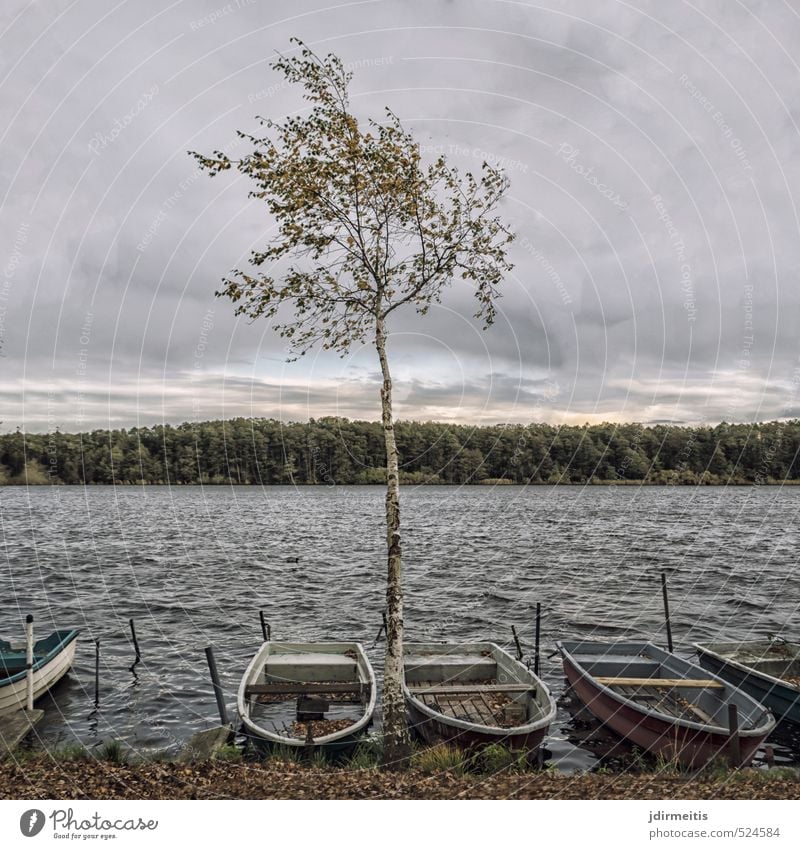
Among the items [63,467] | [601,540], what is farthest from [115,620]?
[63,467]

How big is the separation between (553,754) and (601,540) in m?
46.2

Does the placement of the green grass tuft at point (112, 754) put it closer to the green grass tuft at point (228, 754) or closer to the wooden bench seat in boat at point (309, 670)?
the green grass tuft at point (228, 754)

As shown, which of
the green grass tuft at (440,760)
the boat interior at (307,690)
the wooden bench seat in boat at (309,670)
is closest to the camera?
the green grass tuft at (440,760)

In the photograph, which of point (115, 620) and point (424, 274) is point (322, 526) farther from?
point (424, 274)

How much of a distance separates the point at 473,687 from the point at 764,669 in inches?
325

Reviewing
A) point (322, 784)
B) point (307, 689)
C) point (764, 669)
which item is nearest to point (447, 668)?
point (307, 689)

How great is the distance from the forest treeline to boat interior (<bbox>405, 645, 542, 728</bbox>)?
57.7 metres

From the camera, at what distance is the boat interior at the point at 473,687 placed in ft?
47.2

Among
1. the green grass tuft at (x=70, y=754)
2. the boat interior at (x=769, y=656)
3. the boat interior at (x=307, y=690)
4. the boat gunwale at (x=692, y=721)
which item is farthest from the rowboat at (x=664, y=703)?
the green grass tuft at (x=70, y=754)

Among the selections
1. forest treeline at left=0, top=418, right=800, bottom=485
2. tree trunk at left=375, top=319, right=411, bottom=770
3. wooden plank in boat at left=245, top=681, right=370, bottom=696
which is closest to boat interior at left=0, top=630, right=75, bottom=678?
wooden plank in boat at left=245, top=681, right=370, bottom=696

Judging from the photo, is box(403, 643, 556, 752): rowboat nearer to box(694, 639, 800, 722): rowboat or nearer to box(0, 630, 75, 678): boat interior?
box(694, 639, 800, 722): rowboat

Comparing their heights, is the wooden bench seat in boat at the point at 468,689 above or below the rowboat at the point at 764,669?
above

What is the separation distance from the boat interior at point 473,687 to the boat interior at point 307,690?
1460 millimetres

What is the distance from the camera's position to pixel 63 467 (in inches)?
5044
